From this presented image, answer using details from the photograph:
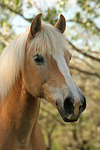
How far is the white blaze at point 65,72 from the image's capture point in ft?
7.04

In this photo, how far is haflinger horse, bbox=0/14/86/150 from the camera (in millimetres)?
2404

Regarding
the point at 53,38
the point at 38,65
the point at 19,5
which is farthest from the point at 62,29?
the point at 19,5

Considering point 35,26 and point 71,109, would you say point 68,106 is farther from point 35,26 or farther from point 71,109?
point 35,26

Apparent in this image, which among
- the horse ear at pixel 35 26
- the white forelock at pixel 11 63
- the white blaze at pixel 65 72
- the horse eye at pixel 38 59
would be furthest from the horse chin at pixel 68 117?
the horse ear at pixel 35 26

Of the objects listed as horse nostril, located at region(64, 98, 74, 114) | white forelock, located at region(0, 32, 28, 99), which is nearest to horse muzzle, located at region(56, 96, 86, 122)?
horse nostril, located at region(64, 98, 74, 114)

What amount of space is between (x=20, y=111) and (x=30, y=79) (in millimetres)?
473

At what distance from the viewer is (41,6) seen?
18.7 ft

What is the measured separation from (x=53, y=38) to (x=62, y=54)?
0.24 m

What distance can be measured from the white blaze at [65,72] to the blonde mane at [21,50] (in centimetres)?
9

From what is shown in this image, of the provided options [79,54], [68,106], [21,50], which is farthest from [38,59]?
[79,54]

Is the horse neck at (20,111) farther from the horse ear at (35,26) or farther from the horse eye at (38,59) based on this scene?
the horse ear at (35,26)

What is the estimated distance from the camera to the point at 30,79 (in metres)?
2.55

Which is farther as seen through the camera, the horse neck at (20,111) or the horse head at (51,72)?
the horse neck at (20,111)

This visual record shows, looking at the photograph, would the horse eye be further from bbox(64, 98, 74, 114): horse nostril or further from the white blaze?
bbox(64, 98, 74, 114): horse nostril
